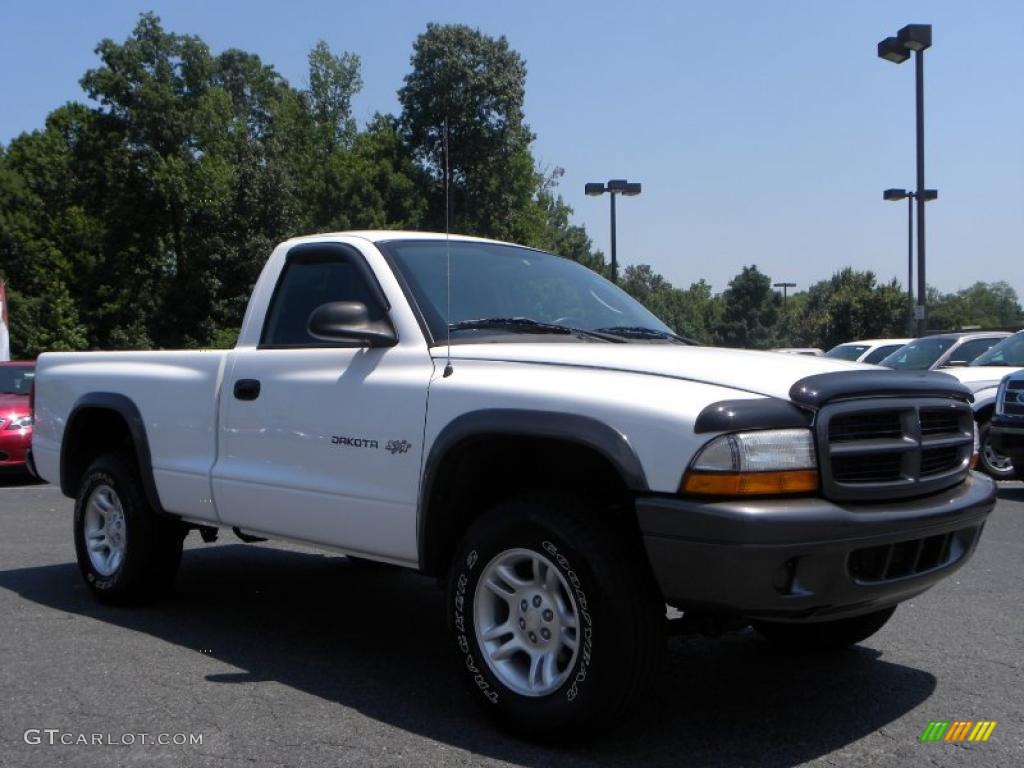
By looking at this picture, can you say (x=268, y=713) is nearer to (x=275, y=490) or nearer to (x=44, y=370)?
(x=275, y=490)

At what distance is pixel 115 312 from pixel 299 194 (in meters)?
8.78

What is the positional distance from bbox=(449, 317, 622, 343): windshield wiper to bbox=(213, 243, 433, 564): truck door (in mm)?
245

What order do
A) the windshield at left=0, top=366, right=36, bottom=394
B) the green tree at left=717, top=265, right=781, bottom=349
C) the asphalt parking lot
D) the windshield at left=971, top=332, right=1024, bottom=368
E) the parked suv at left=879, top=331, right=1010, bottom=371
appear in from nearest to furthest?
1. the asphalt parking lot
2. the windshield at left=971, top=332, right=1024, bottom=368
3. the windshield at left=0, top=366, right=36, bottom=394
4. the parked suv at left=879, top=331, right=1010, bottom=371
5. the green tree at left=717, top=265, right=781, bottom=349

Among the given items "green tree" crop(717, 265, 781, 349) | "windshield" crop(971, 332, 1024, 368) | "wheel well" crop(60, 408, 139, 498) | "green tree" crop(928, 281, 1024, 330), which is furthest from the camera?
"green tree" crop(928, 281, 1024, 330)

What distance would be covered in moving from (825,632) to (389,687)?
6.36 feet

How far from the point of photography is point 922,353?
1580cm

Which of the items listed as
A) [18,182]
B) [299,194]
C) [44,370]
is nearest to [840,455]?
[44,370]

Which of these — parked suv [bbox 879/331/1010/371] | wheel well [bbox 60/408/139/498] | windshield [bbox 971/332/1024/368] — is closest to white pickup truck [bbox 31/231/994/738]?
wheel well [bbox 60/408/139/498]

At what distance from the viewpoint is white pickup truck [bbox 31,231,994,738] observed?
3.54m

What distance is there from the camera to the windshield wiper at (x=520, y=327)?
15.5 ft

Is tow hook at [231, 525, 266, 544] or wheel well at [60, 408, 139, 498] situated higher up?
wheel well at [60, 408, 139, 498]

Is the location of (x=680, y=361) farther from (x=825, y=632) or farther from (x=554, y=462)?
(x=825, y=632)

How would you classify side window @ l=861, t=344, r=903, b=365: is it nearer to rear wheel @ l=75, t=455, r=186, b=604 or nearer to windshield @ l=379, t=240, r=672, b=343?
windshield @ l=379, t=240, r=672, b=343
